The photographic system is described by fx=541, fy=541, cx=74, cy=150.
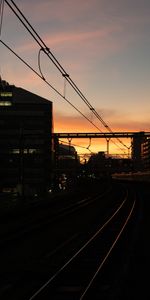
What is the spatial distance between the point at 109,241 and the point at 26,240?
3.68 meters

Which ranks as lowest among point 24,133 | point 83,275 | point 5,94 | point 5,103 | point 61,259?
point 61,259

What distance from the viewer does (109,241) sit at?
2383 centimetres

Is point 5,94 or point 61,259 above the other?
point 5,94

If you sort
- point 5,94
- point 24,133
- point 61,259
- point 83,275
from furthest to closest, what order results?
1. point 5,94
2. point 24,133
3. point 61,259
4. point 83,275

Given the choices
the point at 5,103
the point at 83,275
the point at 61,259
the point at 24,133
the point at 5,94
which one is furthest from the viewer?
the point at 5,94

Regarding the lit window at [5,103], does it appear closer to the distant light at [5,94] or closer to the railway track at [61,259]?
the distant light at [5,94]

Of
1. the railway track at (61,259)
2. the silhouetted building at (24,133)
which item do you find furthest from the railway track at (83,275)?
the silhouetted building at (24,133)

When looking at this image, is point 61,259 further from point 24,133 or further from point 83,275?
point 24,133

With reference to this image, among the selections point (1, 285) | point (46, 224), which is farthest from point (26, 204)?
point (1, 285)

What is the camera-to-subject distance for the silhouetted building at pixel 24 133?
491 ft

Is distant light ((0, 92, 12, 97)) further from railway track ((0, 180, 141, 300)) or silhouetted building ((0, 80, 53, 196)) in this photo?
railway track ((0, 180, 141, 300))

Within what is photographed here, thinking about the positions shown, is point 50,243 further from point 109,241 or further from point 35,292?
point 35,292

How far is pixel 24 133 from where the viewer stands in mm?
155000

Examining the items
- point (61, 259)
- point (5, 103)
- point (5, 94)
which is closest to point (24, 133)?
point (5, 103)
